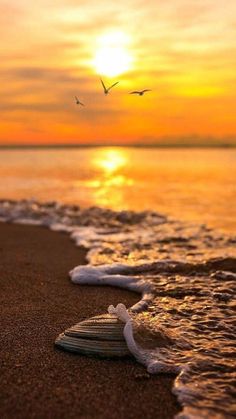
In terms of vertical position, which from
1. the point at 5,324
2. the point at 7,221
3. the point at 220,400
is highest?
the point at 7,221

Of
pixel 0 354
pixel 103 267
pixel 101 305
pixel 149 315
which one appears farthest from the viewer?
pixel 103 267

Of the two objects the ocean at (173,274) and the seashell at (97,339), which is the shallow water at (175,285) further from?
the seashell at (97,339)

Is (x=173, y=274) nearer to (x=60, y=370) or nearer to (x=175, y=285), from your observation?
(x=175, y=285)

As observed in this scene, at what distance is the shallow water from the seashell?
13cm

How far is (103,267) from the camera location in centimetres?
726

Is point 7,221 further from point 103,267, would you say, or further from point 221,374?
point 221,374

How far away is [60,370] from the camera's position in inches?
156

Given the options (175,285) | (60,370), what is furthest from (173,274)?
(60,370)

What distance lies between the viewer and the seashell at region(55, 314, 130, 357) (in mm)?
4199

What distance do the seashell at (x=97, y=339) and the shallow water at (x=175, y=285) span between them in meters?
0.13

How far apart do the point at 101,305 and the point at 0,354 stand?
5.67ft

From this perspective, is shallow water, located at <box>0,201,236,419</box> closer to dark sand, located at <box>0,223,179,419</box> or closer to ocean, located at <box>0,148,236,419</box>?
ocean, located at <box>0,148,236,419</box>

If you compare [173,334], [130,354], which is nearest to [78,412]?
[130,354]

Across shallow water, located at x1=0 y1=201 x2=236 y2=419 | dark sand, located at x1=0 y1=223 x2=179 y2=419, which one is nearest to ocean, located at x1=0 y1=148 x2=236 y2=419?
shallow water, located at x1=0 y1=201 x2=236 y2=419
